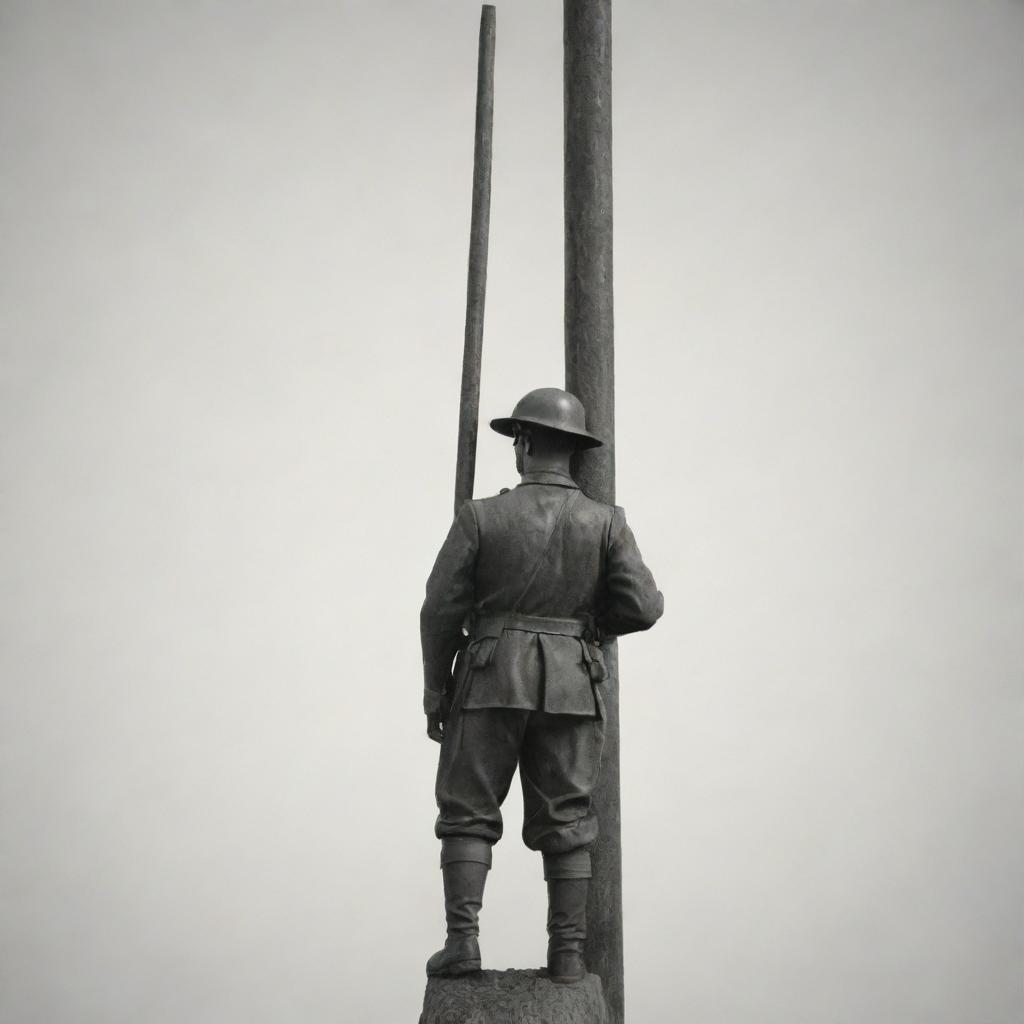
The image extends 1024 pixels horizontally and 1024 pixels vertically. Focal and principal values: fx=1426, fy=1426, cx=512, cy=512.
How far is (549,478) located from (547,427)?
0.18 meters

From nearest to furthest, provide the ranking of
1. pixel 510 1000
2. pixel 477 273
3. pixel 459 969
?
pixel 510 1000 < pixel 459 969 < pixel 477 273

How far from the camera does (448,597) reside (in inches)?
189

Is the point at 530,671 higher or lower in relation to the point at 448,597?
lower

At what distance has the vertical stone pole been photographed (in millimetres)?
5195

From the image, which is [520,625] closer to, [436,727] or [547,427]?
[436,727]

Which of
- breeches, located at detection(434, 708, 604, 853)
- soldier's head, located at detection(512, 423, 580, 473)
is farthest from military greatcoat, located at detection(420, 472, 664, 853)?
soldier's head, located at detection(512, 423, 580, 473)

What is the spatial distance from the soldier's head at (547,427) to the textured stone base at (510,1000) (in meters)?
1.72

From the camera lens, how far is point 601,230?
5.46 m

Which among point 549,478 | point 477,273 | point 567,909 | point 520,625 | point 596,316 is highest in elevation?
point 477,273

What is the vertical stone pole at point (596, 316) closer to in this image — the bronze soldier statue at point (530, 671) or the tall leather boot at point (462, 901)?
the bronze soldier statue at point (530, 671)

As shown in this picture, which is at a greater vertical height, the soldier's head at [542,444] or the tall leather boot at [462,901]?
the soldier's head at [542,444]

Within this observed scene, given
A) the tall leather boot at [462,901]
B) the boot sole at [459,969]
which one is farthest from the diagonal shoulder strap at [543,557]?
the boot sole at [459,969]

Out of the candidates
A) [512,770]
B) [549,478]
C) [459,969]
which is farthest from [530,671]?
[459,969]

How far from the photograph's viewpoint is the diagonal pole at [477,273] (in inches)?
201
